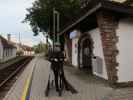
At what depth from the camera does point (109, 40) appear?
31.6 feet

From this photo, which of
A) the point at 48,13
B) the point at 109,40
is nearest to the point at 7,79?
the point at 109,40

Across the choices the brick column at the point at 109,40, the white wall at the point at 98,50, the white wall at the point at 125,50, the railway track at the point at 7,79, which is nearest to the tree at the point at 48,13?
the railway track at the point at 7,79

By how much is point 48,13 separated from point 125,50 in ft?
78.5

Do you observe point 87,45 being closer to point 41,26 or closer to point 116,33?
point 116,33

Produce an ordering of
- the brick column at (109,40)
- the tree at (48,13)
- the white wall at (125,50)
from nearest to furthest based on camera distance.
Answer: the brick column at (109,40), the white wall at (125,50), the tree at (48,13)

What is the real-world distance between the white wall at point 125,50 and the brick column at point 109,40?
25 cm

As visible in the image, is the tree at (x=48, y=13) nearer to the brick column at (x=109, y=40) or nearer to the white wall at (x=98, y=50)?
the white wall at (x=98, y=50)

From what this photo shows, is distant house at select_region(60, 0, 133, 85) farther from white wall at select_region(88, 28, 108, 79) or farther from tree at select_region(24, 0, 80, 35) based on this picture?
tree at select_region(24, 0, 80, 35)

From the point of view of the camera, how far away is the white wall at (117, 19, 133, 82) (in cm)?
966

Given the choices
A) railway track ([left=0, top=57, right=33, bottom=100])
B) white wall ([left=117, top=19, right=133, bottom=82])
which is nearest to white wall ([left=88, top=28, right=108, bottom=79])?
white wall ([left=117, top=19, right=133, bottom=82])

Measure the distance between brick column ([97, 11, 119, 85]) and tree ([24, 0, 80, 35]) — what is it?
767 inches

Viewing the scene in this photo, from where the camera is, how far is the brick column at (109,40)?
9.51 metres

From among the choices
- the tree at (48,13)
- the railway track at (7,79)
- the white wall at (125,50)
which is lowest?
the railway track at (7,79)

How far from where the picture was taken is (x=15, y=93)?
8.67 metres
